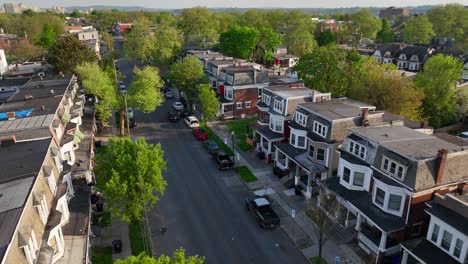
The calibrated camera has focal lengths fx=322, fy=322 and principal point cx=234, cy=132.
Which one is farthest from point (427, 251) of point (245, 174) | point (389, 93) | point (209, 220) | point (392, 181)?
point (389, 93)

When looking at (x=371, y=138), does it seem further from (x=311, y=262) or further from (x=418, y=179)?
(x=311, y=262)

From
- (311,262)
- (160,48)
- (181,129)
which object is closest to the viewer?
(311,262)

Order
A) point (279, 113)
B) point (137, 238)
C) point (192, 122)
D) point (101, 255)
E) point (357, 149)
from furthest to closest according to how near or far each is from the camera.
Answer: point (192, 122) < point (279, 113) < point (357, 149) < point (137, 238) < point (101, 255)

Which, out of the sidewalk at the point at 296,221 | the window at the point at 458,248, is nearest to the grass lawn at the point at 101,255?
the sidewalk at the point at 296,221

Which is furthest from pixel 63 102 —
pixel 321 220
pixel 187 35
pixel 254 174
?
pixel 187 35

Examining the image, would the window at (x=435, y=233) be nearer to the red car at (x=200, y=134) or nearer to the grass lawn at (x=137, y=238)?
the grass lawn at (x=137, y=238)

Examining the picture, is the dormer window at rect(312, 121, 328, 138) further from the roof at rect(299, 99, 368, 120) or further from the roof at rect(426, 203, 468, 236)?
the roof at rect(426, 203, 468, 236)

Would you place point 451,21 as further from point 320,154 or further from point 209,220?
point 209,220
